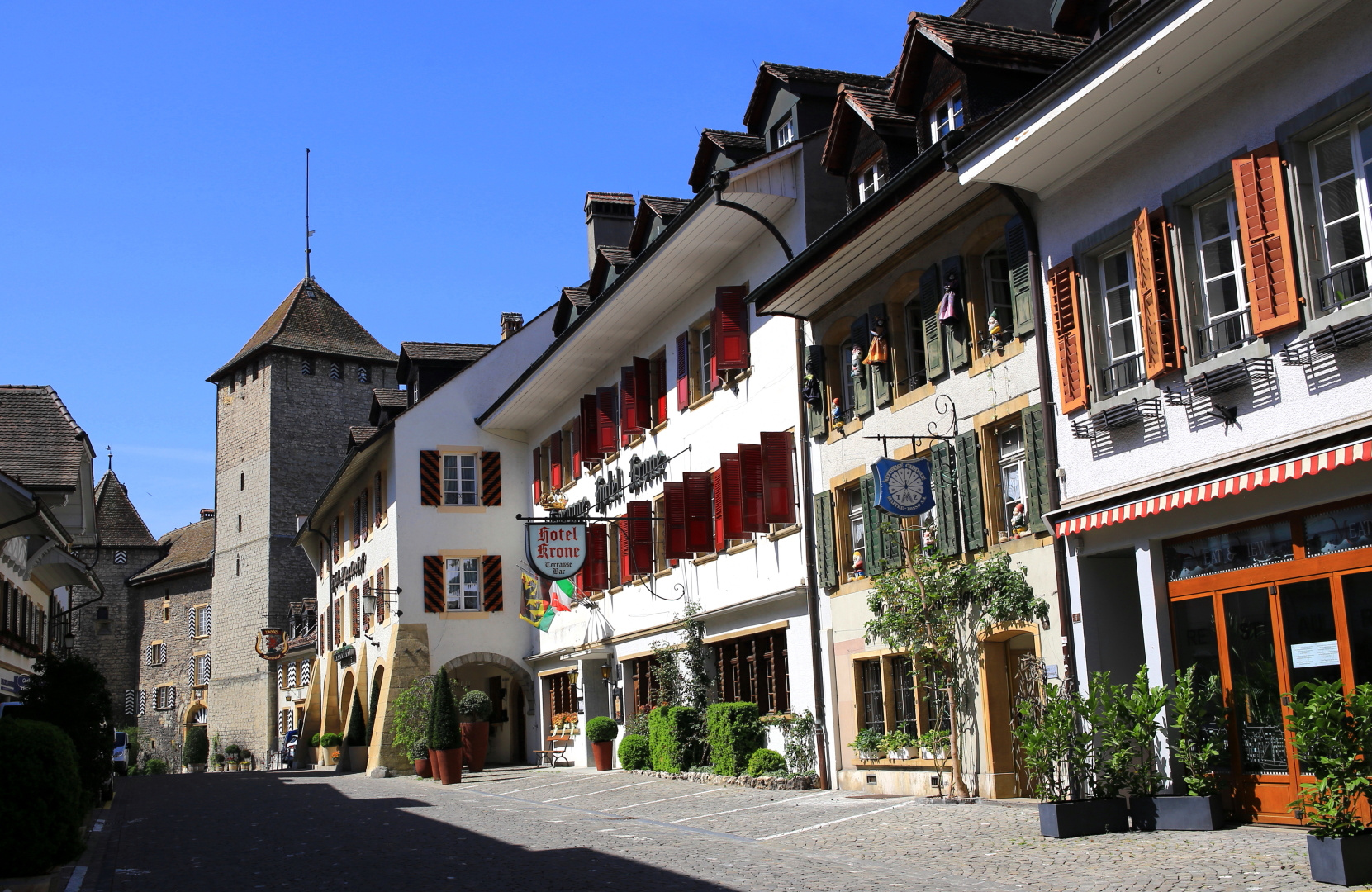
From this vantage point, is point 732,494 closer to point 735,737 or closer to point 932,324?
point 735,737

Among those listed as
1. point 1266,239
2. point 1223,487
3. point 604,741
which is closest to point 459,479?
point 604,741

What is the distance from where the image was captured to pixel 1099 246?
12625mm

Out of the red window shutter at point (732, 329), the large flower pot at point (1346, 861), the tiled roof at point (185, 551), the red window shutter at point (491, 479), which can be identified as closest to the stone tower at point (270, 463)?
the tiled roof at point (185, 551)

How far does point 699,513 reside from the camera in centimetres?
2192

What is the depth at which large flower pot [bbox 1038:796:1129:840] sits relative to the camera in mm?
11023

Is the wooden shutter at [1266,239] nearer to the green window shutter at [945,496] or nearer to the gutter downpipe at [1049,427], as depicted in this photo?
the gutter downpipe at [1049,427]

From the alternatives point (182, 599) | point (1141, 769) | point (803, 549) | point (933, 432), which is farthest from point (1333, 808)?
point (182, 599)

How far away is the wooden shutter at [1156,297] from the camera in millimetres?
11586

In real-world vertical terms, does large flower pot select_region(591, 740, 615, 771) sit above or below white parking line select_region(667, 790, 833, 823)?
above

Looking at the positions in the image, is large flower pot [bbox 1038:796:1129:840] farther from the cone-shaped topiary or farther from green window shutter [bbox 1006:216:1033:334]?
the cone-shaped topiary

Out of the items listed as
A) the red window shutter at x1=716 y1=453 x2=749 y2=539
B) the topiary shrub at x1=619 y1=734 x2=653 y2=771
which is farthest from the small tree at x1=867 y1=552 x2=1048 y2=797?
the topiary shrub at x1=619 y1=734 x2=653 y2=771

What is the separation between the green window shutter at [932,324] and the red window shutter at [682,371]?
7.99 metres

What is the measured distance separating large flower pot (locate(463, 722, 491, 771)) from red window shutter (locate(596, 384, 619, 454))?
6100mm

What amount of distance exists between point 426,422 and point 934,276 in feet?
65.2
